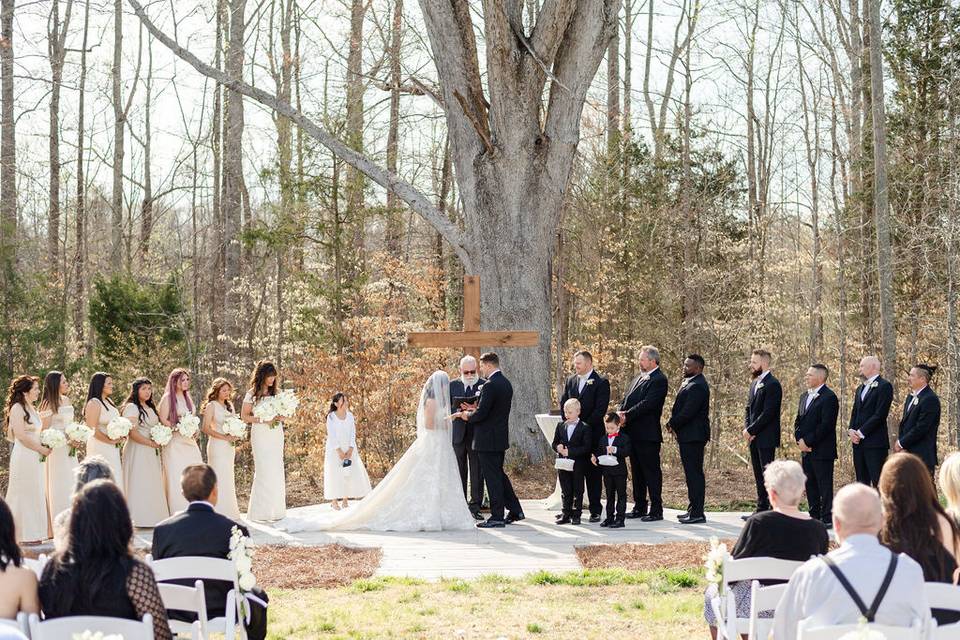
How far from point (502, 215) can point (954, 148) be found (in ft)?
25.4

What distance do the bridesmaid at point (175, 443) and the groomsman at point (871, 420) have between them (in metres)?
7.23

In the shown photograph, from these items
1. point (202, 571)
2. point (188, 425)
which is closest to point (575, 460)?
point (188, 425)

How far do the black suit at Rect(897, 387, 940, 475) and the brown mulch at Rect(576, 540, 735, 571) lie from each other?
2.31 metres

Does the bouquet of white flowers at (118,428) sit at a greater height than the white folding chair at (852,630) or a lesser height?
greater

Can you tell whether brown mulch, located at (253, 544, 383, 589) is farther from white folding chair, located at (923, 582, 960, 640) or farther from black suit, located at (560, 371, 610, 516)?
white folding chair, located at (923, 582, 960, 640)

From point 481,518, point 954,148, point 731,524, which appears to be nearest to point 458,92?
point 481,518

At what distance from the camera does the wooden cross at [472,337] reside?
1268 centimetres

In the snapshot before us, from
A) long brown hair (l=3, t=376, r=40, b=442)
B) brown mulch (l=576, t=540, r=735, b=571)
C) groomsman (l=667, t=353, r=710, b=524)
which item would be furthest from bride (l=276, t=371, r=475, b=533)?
long brown hair (l=3, t=376, r=40, b=442)

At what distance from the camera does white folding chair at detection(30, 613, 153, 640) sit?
14.1ft

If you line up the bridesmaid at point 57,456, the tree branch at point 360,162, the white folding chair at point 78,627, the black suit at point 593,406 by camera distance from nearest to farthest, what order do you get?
the white folding chair at point 78,627 → the bridesmaid at point 57,456 → the black suit at point 593,406 → the tree branch at point 360,162

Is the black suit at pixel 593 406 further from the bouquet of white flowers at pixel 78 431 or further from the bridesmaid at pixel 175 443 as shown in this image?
the bouquet of white flowers at pixel 78 431

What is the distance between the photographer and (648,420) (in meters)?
11.5

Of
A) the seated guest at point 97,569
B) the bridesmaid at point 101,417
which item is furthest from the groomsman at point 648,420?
the seated guest at point 97,569

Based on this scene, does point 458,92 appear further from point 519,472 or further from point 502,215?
point 519,472
